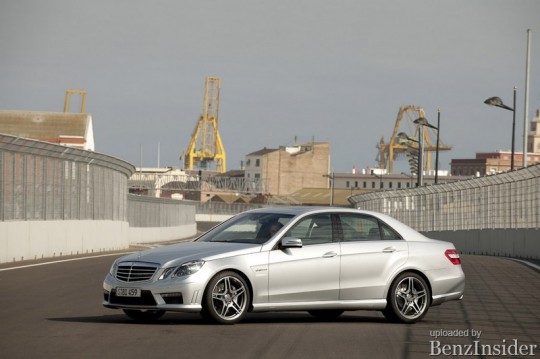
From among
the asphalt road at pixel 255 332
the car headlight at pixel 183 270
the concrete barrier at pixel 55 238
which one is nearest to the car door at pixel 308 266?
the asphalt road at pixel 255 332

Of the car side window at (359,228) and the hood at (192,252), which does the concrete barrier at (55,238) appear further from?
the hood at (192,252)

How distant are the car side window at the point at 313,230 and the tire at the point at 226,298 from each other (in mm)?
1005

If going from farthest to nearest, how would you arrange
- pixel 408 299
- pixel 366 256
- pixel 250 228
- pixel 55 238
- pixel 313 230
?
pixel 55 238, pixel 408 299, pixel 366 256, pixel 313 230, pixel 250 228

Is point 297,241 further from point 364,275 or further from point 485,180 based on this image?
point 485,180

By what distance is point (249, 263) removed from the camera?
47.5ft

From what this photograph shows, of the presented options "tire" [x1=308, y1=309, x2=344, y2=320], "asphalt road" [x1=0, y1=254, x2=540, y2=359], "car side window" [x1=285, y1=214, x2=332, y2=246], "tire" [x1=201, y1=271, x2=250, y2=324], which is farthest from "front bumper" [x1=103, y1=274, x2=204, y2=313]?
"tire" [x1=308, y1=309, x2=344, y2=320]

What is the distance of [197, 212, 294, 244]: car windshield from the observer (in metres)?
15.1

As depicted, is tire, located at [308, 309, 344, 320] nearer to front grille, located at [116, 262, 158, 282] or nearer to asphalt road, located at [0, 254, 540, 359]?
asphalt road, located at [0, 254, 540, 359]

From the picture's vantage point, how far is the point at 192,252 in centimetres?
1435

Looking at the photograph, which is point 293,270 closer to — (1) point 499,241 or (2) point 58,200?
(2) point 58,200

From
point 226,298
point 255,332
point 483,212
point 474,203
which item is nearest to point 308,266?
point 226,298

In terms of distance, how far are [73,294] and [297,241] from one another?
595 centimetres

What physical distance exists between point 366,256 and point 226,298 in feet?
6.76

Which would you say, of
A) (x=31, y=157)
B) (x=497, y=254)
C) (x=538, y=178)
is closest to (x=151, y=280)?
(x=31, y=157)
